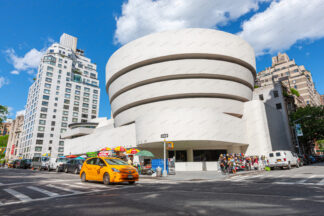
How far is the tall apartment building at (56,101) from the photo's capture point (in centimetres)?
7950

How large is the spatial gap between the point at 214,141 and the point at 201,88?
9430 millimetres

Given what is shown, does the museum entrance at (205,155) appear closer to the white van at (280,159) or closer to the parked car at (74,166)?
the white van at (280,159)

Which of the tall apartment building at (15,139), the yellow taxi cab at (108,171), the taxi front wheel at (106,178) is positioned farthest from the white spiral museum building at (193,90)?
the tall apartment building at (15,139)

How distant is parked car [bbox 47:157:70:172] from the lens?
86.6 feet

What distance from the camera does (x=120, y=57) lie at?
40688 millimetres

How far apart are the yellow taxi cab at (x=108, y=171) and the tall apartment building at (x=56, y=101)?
255ft

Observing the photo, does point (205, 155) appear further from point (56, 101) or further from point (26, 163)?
point (56, 101)

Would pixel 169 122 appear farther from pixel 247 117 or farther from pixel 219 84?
pixel 247 117

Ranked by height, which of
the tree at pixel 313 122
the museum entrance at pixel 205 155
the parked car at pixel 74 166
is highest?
the tree at pixel 313 122

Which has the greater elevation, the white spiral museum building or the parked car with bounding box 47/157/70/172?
the white spiral museum building

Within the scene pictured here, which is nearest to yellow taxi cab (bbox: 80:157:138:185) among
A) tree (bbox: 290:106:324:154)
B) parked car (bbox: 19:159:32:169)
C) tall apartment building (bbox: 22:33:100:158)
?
parked car (bbox: 19:159:32:169)

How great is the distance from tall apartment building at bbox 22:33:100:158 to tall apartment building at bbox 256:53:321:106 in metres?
76.3

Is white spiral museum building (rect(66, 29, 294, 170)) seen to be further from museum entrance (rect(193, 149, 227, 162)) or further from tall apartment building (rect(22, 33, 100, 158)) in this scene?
tall apartment building (rect(22, 33, 100, 158))

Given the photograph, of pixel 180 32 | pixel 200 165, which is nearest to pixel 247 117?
pixel 200 165
